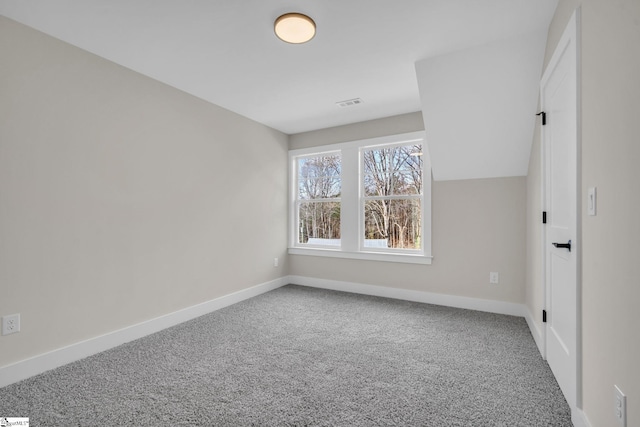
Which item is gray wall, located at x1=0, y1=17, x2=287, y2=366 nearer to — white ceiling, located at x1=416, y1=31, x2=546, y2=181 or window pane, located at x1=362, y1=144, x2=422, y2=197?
window pane, located at x1=362, y1=144, x2=422, y2=197

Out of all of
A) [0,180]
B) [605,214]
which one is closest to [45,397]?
[0,180]

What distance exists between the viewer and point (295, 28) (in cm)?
211

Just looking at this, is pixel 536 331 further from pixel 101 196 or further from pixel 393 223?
pixel 101 196

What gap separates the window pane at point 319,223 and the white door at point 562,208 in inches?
107

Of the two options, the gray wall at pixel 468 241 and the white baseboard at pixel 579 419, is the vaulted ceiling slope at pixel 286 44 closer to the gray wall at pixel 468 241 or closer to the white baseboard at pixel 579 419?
the gray wall at pixel 468 241

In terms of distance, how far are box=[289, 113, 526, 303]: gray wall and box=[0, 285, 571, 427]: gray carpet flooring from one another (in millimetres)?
502

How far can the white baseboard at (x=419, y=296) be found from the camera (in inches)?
131

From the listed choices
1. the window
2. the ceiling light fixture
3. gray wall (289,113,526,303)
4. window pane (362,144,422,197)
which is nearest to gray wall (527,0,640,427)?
the ceiling light fixture

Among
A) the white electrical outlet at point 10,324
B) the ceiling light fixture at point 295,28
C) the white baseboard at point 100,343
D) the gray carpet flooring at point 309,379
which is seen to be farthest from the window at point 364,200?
the white electrical outlet at point 10,324

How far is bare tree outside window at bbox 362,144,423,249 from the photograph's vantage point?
3.93 meters

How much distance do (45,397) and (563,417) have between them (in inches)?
119

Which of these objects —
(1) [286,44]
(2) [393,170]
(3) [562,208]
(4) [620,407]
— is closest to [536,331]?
(3) [562,208]

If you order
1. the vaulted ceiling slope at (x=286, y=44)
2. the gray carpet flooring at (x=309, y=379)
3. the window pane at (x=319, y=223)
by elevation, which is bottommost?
the gray carpet flooring at (x=309, y=379)

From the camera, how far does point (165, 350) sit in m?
2.49
